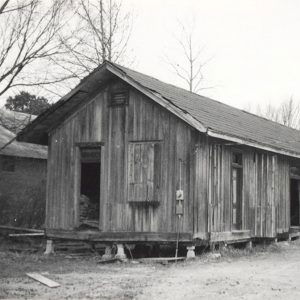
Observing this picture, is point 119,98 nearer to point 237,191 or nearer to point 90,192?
point 237,191

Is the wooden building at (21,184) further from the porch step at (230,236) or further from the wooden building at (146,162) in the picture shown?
the porch step at (230,236)

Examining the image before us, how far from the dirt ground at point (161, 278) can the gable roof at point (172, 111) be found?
11.4 ft

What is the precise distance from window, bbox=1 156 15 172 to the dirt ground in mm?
15107

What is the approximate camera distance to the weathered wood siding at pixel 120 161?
660 inches

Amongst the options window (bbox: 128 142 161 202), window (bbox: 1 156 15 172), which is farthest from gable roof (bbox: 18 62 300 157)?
window (bbox: 1 156 15 172)

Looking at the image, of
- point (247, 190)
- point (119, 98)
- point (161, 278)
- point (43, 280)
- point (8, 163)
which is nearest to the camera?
point (43, 280)

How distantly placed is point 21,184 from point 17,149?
212 centimetres

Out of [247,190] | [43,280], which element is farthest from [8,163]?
[43,280]

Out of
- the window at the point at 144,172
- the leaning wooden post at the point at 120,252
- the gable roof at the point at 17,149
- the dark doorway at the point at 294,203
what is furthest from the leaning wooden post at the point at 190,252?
the gable roof at the point at 17,149

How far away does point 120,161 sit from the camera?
17.5m

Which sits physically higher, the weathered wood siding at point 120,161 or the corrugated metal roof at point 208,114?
the corrugated metal roof at point 208,114

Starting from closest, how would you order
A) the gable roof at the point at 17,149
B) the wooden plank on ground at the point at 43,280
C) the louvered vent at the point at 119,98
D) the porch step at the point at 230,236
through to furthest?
the wooden plank on ground at the point at 43,280 → the porch step at the point at 230,236 → the louvered vent at the point at 119,98 → the gable roof at the point at 17,149

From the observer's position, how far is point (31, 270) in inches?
566

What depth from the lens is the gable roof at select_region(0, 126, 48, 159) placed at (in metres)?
32.2
